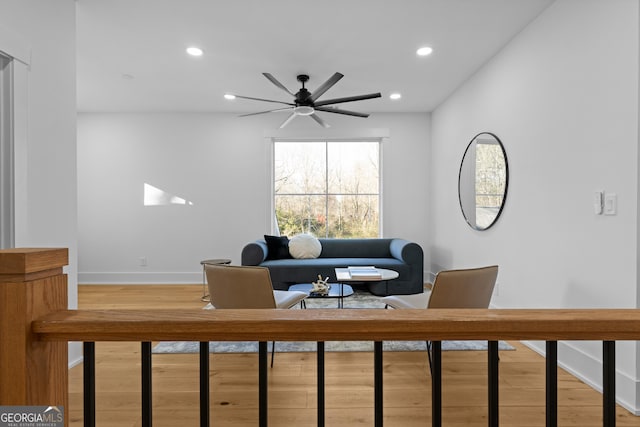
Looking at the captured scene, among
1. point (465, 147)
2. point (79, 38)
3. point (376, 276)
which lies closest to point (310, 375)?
point (376, 276)

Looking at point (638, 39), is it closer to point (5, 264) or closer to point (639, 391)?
point (639, 391)

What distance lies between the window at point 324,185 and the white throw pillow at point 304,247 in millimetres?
586

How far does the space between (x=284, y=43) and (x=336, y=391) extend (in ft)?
9.20

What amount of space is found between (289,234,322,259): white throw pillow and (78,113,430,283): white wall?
70 centimetres

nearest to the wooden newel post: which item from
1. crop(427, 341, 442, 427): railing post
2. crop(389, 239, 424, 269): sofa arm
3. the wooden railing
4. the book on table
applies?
the wooden railing

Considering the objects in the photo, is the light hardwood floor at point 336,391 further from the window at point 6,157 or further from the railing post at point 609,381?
the railing post at point 609,381

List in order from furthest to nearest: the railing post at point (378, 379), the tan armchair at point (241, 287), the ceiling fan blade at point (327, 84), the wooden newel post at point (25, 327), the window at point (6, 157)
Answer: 1. the ceiling fan blade at point (327, 84)
2. the tan armchair at point (241, 287)
3. the window at point (6, 157)
4. the railing post at point (378, 379)
5. the wooden newel post at point (25, 327)

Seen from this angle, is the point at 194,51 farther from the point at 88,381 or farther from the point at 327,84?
the point at 88,381

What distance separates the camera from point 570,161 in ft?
7.69

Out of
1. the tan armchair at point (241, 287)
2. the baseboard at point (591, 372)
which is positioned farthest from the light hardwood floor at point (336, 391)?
the tan armchair at point (241, 287)

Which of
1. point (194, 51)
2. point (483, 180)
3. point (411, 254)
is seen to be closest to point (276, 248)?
point (411, 254)

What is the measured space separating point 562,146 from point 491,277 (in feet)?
3.42

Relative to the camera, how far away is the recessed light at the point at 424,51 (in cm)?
325

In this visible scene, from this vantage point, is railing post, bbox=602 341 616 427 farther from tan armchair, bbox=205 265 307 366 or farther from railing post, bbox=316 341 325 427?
tan armchair, bbox=205 265 307 366
